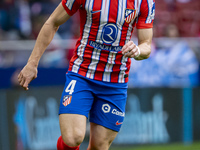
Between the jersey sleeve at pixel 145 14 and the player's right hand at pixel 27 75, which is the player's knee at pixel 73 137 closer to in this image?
the player's right hand at pixel 27 75

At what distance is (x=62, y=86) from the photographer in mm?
7766

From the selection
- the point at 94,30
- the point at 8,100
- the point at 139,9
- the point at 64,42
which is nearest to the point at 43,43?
the point at 94,30

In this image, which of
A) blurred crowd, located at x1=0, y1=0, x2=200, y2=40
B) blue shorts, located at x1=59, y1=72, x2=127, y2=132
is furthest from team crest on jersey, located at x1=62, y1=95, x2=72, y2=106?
blurred crowd, located at x1=0, y1=0, x2=200, y2=40

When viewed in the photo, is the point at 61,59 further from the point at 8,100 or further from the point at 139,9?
the point at 139,9

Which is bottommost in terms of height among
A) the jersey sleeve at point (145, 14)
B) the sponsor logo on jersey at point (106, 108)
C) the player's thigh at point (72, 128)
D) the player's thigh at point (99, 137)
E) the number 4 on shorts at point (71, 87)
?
the player's thigh at point (99, 137)

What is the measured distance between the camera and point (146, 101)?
8.13 metres

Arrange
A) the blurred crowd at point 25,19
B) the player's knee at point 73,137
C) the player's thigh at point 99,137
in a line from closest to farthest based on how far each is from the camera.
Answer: the player's knee at point 73,137, the player's thigh at point 99,137, the blurred crowd at point 25,19

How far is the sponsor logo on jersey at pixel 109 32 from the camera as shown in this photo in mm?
4293

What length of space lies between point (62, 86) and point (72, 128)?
370 centimetres

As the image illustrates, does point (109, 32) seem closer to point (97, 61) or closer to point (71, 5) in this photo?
point (97, 61)

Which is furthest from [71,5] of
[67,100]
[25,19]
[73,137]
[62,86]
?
[25,19]

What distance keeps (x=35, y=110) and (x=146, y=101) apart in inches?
81.8

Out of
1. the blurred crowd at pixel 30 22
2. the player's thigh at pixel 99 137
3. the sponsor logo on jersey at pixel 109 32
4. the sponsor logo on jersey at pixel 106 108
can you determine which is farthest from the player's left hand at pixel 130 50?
the blurred crowd at pixel 30 22

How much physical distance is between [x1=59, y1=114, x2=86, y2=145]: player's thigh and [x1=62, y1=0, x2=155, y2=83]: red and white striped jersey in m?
0.46
